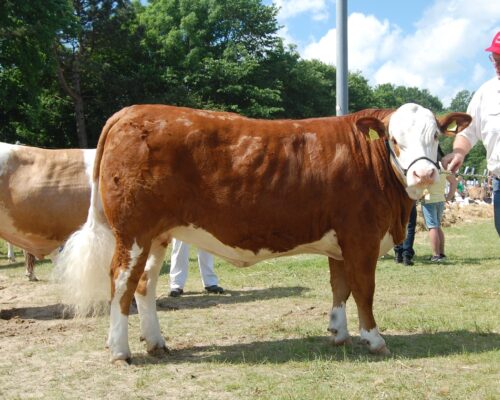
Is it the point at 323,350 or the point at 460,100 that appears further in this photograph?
the point at 460,100

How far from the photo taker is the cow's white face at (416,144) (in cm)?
481

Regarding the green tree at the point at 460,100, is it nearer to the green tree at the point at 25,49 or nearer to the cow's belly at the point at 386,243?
the green tree at the point at 25,49

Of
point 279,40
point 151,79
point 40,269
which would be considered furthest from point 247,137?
point 279,40

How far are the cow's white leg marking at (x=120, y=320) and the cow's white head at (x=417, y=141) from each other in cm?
239

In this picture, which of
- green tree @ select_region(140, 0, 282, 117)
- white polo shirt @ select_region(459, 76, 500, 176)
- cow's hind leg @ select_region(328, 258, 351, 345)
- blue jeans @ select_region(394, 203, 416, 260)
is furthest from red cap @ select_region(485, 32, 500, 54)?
green tree @ select_region(140, 0, 282, 117)

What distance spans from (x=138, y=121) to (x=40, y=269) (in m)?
7.06

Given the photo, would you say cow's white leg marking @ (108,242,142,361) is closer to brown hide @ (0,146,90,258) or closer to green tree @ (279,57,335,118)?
brown hide @ (0,146,90,258)

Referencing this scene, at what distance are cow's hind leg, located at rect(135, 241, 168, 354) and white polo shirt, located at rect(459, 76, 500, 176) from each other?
307cm

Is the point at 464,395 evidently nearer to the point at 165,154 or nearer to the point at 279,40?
the point at 165,154

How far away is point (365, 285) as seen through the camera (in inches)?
206

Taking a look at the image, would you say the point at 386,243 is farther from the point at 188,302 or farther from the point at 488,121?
the point at 188,302

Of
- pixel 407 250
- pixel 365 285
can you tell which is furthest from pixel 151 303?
pixel 407 250

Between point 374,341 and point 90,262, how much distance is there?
8.64ft

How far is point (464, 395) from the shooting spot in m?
4.08
